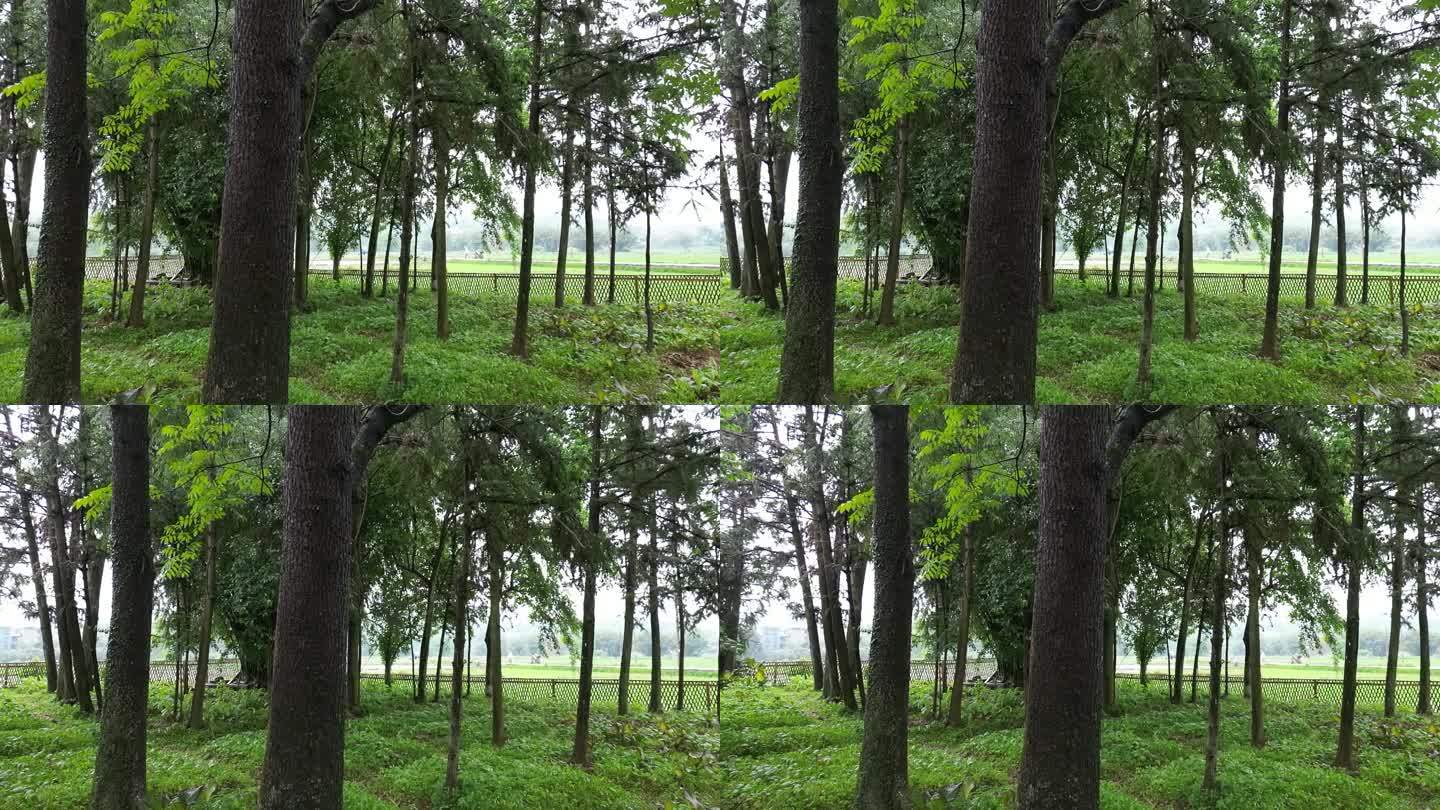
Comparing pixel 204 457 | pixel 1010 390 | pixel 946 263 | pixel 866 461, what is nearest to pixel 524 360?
pixel 204 457

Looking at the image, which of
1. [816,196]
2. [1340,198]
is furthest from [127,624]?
[1340,198]

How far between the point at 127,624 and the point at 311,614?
178 cm

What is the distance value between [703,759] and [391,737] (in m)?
2.04

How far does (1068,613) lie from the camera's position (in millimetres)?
4770

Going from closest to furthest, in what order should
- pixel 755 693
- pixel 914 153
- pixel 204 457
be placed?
pixel 204 457, pixel 755 693, pixel 914 153

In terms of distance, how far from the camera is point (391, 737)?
19.7ft

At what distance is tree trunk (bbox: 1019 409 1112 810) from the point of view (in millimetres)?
4730

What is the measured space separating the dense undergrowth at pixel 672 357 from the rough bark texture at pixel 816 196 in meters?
0.54

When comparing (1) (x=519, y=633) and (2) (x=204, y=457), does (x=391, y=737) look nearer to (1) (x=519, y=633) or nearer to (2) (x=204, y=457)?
(1) (x=519, y=633)

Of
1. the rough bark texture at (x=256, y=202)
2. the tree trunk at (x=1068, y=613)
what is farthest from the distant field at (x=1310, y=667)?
the rough bark texture at (x=256, y=202)

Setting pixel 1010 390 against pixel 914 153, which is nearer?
pixel 1010 390

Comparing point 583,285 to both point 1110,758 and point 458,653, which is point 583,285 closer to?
point 458,653

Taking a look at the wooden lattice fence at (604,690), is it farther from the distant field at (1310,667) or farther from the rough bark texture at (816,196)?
the distant field at (1310,667)

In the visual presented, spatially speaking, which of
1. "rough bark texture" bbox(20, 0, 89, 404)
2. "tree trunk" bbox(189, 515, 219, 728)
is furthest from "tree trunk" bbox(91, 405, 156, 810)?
"rough bark texture" bbox(20, 0, 89, 404)
